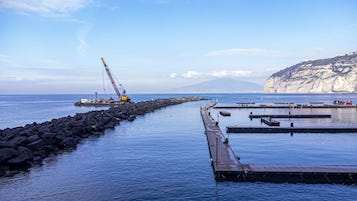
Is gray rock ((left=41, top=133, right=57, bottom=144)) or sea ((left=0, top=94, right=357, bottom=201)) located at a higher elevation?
gray rock ((left=41, top=133, right=57, bottom=144))

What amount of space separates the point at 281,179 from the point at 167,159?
30.9 feet

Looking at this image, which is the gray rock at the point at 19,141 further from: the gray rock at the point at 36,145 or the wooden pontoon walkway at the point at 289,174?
the wooden pontoon walkway at the point at 289,174

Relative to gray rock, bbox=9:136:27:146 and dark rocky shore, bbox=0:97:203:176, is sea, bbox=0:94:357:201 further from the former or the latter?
gray rock, bbox=9:136:27:146

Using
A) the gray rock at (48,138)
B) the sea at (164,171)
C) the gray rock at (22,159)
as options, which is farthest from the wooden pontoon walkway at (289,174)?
the gray rock at (48,138)

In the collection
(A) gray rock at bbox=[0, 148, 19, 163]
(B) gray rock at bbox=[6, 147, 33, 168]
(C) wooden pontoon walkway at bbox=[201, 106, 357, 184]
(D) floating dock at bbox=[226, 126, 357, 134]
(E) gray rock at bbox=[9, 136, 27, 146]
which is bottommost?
(D) floating dock at bbox=[226, 126, 357, 134]

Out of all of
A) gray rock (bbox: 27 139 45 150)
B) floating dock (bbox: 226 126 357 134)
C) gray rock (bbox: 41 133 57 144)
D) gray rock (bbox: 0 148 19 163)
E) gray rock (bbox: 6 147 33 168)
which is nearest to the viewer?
gray rock (bbox: 0 148 19 163)

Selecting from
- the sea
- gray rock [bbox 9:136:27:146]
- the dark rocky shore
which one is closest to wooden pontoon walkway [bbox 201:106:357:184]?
the sea

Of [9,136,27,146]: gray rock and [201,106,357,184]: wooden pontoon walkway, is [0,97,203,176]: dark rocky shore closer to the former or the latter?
[9,136,27,146]: gray rock

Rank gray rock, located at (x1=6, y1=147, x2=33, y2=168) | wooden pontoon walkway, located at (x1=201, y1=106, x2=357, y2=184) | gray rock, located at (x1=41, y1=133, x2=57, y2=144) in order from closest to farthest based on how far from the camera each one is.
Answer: wooden pontoon walkway, located at (x1=201, y1=106, x2=357, y2=184)
gray rock, located at (x1=6, y1=147, x2=33, y2=168)
gray rock, located at (x1=41, y1=133, x2=57, y2=144)

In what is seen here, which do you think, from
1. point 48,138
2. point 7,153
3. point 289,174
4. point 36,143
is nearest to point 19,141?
point 36,143

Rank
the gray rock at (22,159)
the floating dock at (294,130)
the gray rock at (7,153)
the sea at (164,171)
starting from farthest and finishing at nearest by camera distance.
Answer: the floating dock at (294,130), the gray rock at (22,159), the gray rock at (7,153), the sea at (164,171)

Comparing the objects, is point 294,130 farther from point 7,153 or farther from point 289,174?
point 7,153

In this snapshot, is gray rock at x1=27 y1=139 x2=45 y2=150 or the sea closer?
the sea

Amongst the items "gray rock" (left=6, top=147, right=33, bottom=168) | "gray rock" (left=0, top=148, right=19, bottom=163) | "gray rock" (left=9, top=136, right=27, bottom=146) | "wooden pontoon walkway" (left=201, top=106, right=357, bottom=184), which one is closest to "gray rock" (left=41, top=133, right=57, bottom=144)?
"gray rock" (left=9, top=136, right=27, bottom=146)
